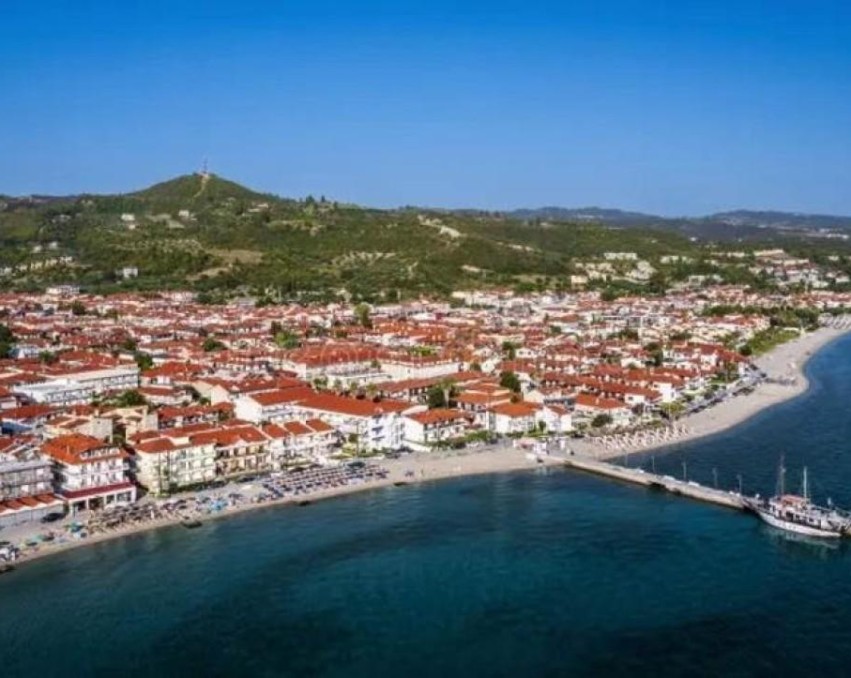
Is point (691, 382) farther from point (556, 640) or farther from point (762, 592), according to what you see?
point (556, 640)

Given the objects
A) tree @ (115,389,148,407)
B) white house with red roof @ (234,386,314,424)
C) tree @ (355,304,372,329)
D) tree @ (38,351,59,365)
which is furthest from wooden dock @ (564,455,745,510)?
tree @ (355,304,372,329)

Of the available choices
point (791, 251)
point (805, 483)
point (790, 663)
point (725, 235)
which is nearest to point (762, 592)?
point (790, 663)

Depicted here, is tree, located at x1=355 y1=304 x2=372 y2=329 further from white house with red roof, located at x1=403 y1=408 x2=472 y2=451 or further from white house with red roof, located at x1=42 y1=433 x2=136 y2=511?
white house with red roof, located at x1=42 y1=433 x2=136 y2=511

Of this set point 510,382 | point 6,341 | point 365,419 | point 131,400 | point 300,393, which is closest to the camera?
point 365,419

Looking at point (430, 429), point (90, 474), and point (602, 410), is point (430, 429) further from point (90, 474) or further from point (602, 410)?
point (90, 474)

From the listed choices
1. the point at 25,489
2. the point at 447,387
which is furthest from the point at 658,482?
the point at 25,489

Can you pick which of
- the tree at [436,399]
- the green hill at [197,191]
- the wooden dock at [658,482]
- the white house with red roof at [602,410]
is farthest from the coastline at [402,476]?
the green hill at [197,191]
